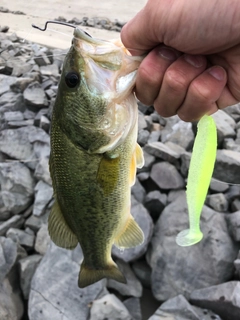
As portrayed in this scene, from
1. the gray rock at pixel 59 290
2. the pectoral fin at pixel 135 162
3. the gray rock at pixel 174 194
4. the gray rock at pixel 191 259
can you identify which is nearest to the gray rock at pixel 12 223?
the gray rock at pixel 59 290

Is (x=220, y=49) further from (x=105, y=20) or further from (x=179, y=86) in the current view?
(x=105, y=20)

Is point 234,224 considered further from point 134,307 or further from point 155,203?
point 134,307

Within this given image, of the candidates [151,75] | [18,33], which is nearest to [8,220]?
[151,75]

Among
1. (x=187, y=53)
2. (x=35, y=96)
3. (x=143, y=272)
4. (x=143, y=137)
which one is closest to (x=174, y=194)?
(x=143, y=272)

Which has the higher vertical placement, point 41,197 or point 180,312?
point 180,312

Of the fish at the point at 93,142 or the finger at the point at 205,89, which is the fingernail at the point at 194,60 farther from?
the fish at the point at 93,142

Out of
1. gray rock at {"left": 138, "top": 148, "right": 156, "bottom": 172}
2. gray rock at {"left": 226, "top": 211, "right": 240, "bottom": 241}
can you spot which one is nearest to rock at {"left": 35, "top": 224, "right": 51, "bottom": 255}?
gray rock at {"left": 138, "top": 148, "right": 156, "bottom": 172}

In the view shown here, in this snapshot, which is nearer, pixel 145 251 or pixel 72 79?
pixel 72 79
